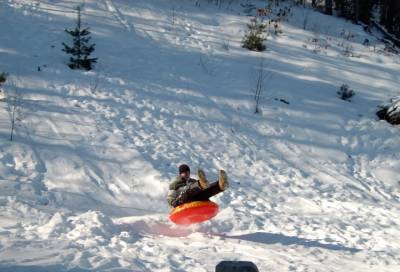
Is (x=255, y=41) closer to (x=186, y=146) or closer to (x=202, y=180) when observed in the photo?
(x=186, y=146)

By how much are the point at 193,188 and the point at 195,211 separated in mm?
390

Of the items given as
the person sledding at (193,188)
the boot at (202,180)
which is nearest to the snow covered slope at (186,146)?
the person sledding at (193,188)

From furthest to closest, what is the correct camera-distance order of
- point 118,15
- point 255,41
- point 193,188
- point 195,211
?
point 118,15
point 255,41
point 193,188
point 195,211

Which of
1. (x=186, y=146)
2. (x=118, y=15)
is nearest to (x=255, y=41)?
(x=118, y=15)

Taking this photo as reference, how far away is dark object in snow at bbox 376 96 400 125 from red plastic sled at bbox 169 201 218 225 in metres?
6.83

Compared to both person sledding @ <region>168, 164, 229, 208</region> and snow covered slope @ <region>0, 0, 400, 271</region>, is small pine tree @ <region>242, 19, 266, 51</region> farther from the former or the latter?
person sledding @ <region>168, 164, 229, 208</region>

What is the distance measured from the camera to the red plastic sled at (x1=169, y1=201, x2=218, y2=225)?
7.14m

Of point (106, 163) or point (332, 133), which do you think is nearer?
point (106, 163)

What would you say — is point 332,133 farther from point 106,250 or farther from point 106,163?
point 106,250

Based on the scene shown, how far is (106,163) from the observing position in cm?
916

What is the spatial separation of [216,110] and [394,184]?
441 centimetres

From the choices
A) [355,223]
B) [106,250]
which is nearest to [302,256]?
[355,223]

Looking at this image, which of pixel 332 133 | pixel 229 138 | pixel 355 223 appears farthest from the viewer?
pixel 332 133

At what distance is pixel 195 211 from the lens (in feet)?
23.4
